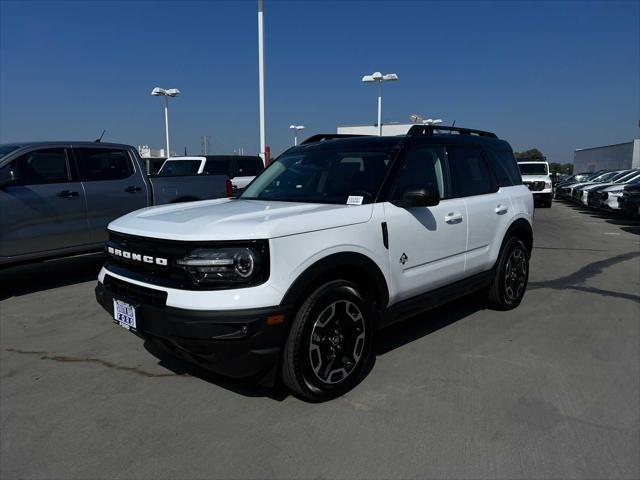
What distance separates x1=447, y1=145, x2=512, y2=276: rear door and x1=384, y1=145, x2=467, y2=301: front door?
13 centimetres

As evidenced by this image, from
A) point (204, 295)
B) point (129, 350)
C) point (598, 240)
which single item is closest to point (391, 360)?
point (204, 295)

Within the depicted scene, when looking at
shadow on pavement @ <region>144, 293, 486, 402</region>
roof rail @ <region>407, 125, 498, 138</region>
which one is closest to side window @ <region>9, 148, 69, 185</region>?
shadow on pavement @ <region>144, 293, 486, 402</region>

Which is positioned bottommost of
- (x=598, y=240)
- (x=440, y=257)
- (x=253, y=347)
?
(x=598, y=240)

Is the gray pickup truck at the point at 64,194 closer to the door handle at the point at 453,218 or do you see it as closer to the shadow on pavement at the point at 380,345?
the shadow on pavement at the point at 380,345

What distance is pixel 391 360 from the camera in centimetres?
412

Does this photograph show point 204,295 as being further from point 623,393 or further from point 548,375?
point 623,393

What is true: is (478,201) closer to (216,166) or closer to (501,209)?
(501,209)

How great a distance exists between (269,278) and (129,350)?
2.14 meters

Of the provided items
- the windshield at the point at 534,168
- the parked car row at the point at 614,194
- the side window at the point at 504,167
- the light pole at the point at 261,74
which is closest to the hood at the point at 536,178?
the windshield at the point at 534,168

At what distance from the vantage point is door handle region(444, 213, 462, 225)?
428cm

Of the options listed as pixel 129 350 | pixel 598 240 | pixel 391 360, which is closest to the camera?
pixel 391 360

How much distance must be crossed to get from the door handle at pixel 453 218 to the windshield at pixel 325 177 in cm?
78

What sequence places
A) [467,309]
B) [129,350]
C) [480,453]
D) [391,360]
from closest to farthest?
[480,453] → [391,360] → [129,350] → [467,309]

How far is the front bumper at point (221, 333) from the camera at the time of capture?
113 inches
